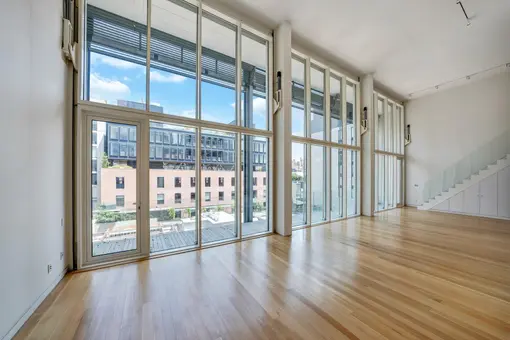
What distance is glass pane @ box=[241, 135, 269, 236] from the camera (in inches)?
210

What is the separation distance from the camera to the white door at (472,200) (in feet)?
27.4

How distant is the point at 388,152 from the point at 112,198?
1058 centimetres

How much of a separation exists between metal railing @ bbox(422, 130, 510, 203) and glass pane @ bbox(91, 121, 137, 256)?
11.6m

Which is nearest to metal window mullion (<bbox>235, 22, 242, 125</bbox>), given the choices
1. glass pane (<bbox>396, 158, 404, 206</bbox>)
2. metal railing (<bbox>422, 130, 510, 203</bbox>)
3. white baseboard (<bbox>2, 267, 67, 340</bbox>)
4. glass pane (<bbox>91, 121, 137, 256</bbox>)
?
glass pane (<bbox>91, 121, 137, 256</bbox>)

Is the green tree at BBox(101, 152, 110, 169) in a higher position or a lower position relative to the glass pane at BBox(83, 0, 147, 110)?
lower

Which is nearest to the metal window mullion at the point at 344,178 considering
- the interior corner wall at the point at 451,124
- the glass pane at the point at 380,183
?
the glass pane at the point at 380,183

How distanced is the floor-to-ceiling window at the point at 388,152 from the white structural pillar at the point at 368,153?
3.70 ft

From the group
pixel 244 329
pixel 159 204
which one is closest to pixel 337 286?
pixel 244 329

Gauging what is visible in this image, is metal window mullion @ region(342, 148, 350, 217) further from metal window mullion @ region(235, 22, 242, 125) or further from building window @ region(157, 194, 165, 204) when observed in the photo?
building window @ region(157, 194, 165, 204)

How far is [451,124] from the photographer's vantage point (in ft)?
30.9

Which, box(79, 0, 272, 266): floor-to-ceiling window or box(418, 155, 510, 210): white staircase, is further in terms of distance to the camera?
box(418, 155, 510, 210): white staircase

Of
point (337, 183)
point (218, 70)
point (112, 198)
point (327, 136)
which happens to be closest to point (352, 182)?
point (337, 183)

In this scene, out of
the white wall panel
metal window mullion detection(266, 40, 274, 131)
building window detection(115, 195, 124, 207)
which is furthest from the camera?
the white wall panel

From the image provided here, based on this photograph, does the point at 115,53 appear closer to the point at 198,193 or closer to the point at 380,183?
the point at 198,193
